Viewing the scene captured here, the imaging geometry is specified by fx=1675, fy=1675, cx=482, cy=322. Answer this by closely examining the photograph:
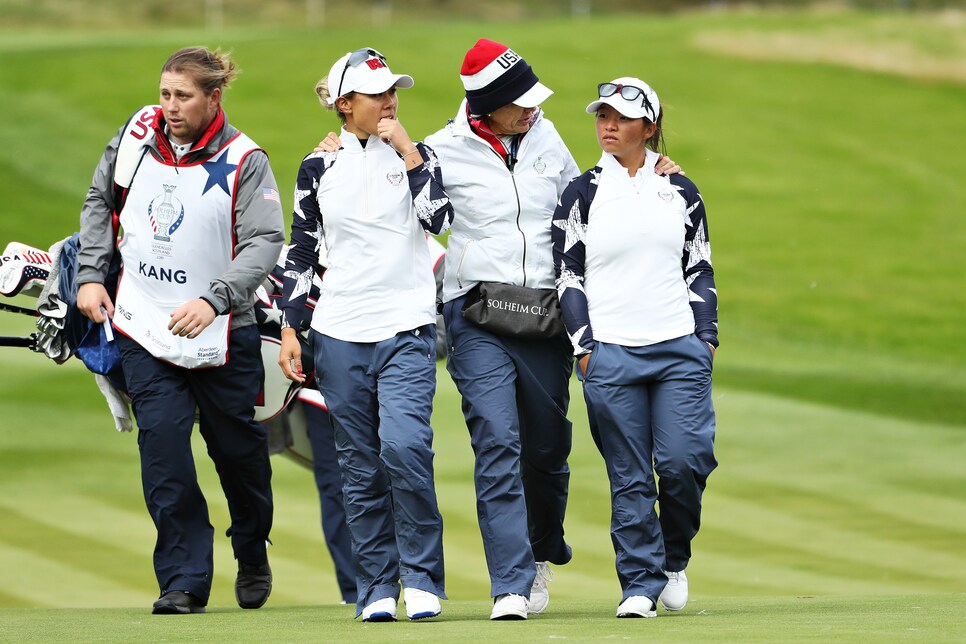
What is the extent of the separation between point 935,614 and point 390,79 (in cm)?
250

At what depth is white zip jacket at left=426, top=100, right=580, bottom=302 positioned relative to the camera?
19.2ft

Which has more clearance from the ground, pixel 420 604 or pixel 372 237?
pixel 372 237

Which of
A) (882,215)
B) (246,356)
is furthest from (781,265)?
(246,356)

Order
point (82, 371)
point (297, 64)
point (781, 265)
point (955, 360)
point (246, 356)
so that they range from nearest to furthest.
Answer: point (246, 356)
point (82, 371)
point (955, 360)
point (781, 265)
point (297, 64)

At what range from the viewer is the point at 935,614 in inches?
207

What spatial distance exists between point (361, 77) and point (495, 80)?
0.47 m

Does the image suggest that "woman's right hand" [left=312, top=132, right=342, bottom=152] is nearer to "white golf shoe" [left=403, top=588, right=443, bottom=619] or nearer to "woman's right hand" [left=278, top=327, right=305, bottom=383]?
"woman's right hand" [left=278, top=327, right=305, bottom=383]

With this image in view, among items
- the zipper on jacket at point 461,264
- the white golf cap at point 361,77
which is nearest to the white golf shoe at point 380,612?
the zipper on jacket at point 461,264

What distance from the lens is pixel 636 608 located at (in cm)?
555

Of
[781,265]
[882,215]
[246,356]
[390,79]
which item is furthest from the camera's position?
[882,215]

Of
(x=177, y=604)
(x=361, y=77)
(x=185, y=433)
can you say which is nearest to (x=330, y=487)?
(x=185, y=433)

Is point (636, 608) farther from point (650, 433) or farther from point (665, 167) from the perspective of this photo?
point (665, 167)

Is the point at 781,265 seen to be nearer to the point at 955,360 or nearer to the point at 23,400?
the point at 955,360

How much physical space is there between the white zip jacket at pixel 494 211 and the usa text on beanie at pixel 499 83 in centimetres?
12
